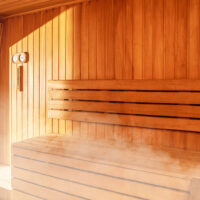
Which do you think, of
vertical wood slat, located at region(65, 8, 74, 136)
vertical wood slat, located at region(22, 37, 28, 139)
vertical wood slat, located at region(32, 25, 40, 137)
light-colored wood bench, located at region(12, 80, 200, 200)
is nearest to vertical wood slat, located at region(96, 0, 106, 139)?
light-colored wood bench, located at region(12, 80, 200, 200)

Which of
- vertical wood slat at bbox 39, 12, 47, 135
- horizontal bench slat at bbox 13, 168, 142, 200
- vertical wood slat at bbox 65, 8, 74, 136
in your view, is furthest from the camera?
vertical wood slat at bbox 39, 12, 47, 135

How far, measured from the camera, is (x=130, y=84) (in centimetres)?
270

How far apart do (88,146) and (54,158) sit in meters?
0.39

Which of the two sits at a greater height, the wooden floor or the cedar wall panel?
the cedar wall panel

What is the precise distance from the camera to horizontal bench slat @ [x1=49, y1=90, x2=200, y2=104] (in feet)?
7.89

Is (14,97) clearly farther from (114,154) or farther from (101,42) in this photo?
(114,154)

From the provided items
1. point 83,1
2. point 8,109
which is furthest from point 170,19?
point 8,109

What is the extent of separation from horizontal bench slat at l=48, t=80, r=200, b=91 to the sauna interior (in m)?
0.01

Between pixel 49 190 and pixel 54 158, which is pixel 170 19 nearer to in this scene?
pixel 54 158

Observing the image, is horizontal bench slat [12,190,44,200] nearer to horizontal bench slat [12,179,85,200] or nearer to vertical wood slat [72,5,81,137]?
horizontal bench slat [12,179,85,200]

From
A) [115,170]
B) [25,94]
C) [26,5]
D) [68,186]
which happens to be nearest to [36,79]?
[25,94]

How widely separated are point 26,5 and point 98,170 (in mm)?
2267

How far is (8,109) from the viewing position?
3.82 m

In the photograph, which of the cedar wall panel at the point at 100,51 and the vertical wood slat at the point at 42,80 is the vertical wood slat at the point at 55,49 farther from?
the vertical wood slat at the point at 42,80
